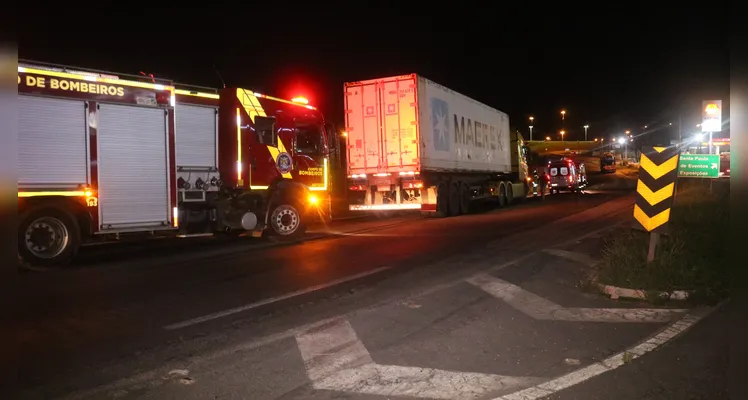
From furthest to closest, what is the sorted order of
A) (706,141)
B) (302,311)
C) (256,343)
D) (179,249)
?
(706,141), (179,249), (302,311), (256,343)

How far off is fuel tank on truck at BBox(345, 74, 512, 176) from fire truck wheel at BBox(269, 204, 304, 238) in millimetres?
5421

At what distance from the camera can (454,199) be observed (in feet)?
66.1

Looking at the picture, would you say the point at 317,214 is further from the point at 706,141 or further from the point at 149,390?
the point at 706,141

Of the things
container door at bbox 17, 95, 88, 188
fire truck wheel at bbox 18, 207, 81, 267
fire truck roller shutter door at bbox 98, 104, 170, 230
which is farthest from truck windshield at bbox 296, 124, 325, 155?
fire truck wheel at bbox 18, 207, 81, 267

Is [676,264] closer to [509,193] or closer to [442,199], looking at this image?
[442,199]

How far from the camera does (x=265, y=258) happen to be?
10570 mm

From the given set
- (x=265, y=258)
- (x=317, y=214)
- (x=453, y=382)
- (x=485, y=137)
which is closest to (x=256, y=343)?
(x=453, y=382)

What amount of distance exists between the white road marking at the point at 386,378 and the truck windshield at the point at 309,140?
8.83m

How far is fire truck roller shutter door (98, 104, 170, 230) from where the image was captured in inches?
404

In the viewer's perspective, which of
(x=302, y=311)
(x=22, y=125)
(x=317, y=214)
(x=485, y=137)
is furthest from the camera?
(x=485, y=137)

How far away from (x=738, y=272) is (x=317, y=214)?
9.28m

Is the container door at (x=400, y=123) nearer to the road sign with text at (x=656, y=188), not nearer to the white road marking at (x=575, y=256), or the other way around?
the white road marking at (x=575, y=256)

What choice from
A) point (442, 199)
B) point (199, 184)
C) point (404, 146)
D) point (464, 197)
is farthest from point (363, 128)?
point (199, 184)

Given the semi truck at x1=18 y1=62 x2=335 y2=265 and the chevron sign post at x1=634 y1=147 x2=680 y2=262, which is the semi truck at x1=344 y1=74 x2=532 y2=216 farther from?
the chevron sign post at x1=634 y1=147 x2=680 y2=262
